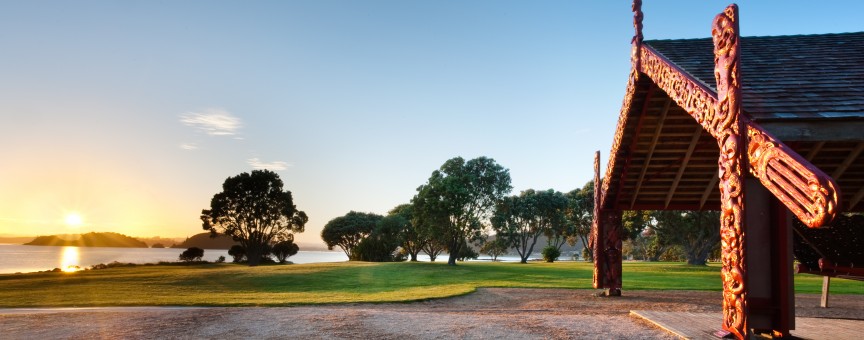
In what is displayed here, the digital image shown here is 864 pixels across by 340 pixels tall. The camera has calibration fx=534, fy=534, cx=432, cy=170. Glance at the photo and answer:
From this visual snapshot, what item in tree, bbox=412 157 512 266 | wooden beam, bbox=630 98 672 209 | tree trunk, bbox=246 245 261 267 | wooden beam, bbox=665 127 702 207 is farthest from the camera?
tree trunk, bbox=246 245 261 267

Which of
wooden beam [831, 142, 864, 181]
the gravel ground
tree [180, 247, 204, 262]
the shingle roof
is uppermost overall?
the shingle roof

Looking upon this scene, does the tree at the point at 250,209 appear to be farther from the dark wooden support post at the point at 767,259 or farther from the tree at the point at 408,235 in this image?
the dark wooden support post at the point at 767,259

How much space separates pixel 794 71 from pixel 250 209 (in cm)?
5264

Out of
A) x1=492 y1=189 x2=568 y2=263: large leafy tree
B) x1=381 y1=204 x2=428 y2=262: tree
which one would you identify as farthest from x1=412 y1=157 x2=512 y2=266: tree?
x1=492 y1=189 x2=568 y2=263: large leafy tree

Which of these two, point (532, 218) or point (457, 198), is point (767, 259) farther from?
point (532, 218)

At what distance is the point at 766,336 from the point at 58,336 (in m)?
11.0

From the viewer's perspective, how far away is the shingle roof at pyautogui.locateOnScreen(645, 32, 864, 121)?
8.07m

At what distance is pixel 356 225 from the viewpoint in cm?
7175

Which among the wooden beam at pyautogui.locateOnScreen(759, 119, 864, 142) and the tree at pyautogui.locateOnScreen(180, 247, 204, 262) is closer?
the wooden beam at pyautogui.locateOnScreen(759, 119, 864, 142)

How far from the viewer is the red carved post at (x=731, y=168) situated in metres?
7.24

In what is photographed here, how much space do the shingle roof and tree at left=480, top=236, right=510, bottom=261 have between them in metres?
56.4

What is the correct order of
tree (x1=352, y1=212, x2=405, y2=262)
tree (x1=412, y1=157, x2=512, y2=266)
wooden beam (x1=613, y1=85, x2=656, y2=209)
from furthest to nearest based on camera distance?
tree (x1=352, y1=212, x2=405, y2=262) → tree (x1=412, y1=157, x2=512, y2=266) → wooden beam (x1=613, y1=85, x2=656, y2=209)

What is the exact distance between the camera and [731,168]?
7465 millimetres

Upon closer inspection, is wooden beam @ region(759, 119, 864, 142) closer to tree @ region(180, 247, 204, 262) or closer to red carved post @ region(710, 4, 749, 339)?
red carved post @ region(710, 4, 749, 339)
